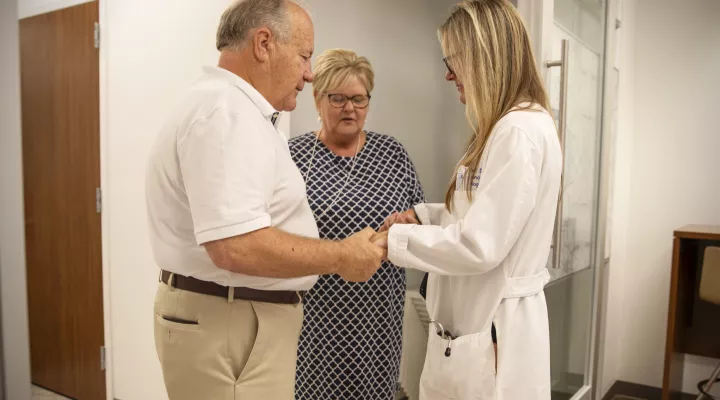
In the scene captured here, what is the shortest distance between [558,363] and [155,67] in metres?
2.22

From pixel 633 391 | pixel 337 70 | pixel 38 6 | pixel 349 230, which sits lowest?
pixel 633 391

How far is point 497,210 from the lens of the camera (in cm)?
109

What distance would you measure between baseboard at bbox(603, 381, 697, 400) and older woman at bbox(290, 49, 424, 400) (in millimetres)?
1920

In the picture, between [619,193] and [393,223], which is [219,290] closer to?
[393,223]

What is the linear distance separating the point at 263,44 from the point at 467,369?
825 millimetres

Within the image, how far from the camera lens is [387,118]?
2.94m

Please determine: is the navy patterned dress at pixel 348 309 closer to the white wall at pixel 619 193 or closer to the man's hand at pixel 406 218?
the man's hand at pixel 406 218

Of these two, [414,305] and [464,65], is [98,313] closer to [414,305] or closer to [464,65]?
[414,305]

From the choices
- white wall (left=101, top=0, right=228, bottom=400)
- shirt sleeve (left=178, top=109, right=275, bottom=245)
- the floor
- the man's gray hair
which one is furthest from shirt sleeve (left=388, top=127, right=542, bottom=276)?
the floor

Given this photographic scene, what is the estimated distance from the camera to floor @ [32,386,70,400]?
2.82 m

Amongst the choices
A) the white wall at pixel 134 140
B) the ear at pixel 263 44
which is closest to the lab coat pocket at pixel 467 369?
the ear at pixel 263 44

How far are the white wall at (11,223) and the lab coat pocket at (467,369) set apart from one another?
3.42 ft

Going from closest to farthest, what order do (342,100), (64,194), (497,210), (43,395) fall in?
(497,210)
(342,100)
(64,194)
(43,395)

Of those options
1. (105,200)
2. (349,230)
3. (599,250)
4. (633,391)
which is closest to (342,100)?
(349,230)
